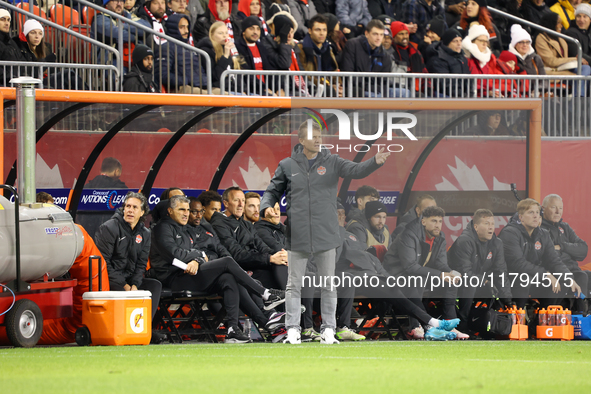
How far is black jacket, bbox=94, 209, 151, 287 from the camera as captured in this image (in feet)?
30.8

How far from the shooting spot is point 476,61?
50.9 feet

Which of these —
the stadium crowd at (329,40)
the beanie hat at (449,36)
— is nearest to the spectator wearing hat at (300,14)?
the stadium crowd at (329,40)

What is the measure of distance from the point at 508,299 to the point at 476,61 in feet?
19.9

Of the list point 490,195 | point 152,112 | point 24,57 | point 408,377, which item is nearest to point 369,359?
point 408,377

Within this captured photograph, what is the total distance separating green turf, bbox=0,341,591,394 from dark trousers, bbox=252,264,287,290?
1539 millimetres

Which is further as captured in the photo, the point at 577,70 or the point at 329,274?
the point at 577,70

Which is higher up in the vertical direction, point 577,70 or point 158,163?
point 577,70

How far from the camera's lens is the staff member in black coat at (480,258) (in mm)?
9922

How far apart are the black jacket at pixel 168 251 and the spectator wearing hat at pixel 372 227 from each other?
1552 millimetres

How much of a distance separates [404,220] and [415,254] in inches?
14.0

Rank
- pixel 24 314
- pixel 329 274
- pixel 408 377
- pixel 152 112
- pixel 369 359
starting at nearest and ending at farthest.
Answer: pixel 408 377 → pixel 369 359 → pixel 24 314 → pixel 329 274 → pixel 152 112

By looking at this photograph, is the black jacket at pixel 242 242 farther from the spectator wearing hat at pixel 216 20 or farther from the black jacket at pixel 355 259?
the spectator wearing hat at pixel 216 20

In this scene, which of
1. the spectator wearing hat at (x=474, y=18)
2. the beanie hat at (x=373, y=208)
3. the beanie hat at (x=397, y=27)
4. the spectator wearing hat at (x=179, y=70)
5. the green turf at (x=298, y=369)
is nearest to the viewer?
the green turf at (x=298, y=369)

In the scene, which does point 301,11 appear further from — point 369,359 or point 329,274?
point 369,359
